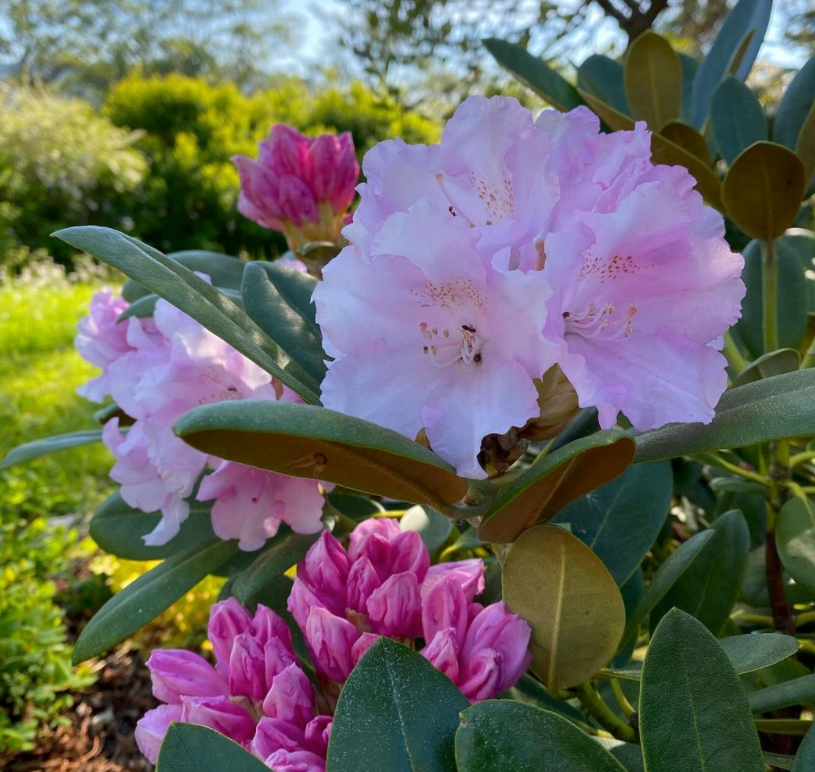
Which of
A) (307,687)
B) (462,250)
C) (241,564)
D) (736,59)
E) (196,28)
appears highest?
(736,59)

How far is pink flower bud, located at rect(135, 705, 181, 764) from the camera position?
1.83 ft

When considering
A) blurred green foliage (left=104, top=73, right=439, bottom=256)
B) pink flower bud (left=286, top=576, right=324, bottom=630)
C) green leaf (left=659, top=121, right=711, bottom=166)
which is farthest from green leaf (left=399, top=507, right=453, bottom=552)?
blurred green foliage (left=104, top=73, right=439, bottom=256)

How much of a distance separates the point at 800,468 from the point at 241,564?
2.33 feet

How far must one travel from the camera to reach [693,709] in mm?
→ 413

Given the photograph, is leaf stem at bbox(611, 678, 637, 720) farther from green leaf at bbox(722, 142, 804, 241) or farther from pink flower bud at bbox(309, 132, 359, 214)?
pink flower bud at bbox(309, 132, 359, 214)

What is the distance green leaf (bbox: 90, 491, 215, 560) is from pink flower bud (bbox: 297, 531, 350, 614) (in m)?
0.23

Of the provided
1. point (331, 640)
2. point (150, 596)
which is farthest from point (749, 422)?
point (150, 596)

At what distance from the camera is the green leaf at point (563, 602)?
1.59ft

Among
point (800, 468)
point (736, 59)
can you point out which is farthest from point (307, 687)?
point (736, 59)

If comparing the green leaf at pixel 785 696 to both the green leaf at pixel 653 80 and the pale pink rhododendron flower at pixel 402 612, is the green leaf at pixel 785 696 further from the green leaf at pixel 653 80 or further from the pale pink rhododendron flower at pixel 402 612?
the green leaf at pixel 653 80

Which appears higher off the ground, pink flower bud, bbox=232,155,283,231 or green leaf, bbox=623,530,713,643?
green leaf, bbox=623,530,713,643

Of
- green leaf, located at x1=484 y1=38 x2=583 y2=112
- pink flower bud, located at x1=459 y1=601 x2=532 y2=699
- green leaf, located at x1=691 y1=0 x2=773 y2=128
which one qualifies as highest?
green leaf, located at x1=691 y1=0 x2=773 y2=128

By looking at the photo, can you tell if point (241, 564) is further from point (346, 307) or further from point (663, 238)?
point (663, 238)

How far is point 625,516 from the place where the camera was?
0.71 m
